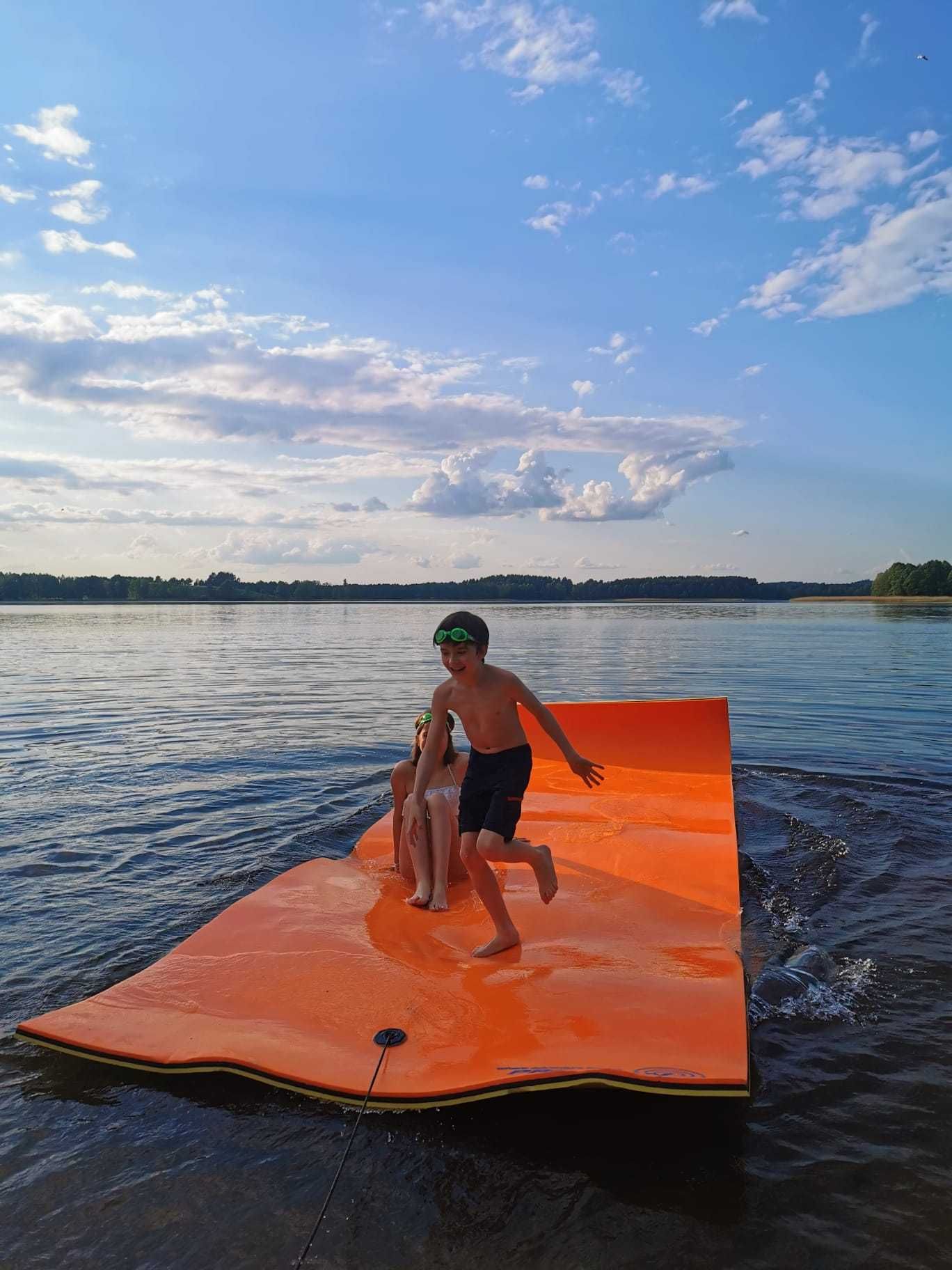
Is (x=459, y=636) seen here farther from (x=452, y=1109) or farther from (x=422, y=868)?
(x=452, y=1109)

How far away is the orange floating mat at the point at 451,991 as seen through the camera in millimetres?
3346

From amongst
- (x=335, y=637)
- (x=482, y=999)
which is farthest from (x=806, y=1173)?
(x=335, y=637)

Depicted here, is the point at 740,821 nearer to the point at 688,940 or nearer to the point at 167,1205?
the point at 688,940

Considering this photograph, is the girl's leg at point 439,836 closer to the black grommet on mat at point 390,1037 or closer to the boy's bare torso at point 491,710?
the boy's bare torso at point 491,710

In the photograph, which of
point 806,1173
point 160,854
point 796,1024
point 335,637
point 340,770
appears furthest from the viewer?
point 335,637

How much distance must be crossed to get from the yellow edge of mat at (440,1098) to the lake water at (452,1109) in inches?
4.4

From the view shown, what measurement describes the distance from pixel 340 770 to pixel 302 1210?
7.07 meters

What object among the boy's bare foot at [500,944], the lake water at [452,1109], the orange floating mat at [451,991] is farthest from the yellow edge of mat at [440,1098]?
the boy's bare foot at [500,944]

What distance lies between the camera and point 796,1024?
4.18 meters

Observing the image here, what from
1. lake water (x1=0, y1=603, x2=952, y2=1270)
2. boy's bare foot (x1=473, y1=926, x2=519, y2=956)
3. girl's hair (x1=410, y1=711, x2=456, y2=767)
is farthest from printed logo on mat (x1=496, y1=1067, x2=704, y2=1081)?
girl's hair (x1=410, y1=711, x2=456, y2=767)

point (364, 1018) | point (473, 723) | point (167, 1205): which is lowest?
point (167, 1205)

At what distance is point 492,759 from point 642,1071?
69.0 inches

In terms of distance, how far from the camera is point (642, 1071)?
322 cm

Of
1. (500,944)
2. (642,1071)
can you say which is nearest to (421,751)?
(500,944)
